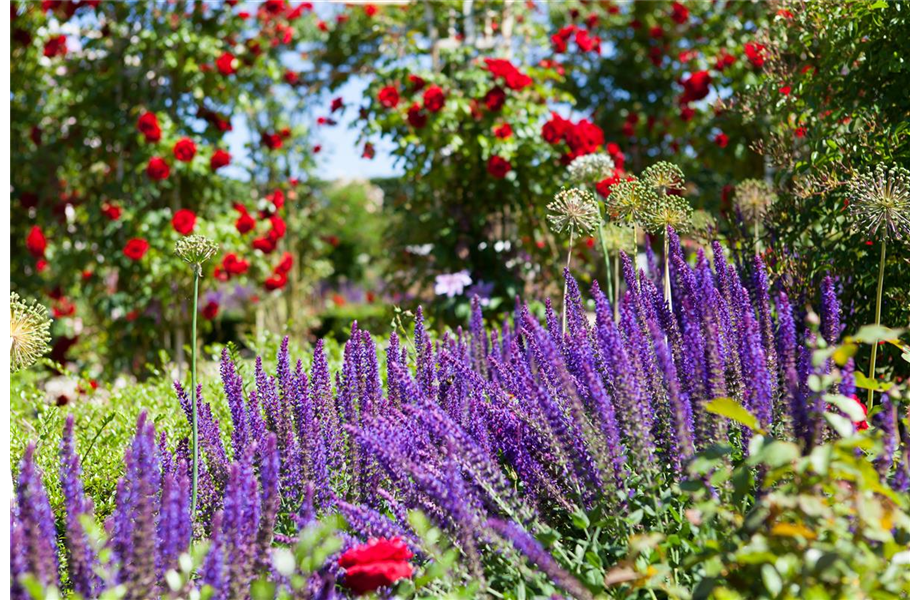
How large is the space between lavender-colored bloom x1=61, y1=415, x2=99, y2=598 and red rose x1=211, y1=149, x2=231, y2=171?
4.02 m

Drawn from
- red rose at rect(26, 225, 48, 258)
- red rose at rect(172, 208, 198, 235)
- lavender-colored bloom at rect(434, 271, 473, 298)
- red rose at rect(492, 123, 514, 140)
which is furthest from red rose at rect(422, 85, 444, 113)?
red rose at rect(26, 225, 48, 258)

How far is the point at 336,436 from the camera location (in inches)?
69.2

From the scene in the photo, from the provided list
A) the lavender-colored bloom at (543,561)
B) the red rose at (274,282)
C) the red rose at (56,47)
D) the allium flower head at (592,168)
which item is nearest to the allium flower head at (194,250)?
the lavender-colored bloom at (543,561)

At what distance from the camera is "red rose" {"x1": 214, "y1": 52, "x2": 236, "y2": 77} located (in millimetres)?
5055

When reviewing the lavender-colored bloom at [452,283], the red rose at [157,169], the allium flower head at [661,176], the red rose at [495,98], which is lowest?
the lavender-colored bloom at [452,283]

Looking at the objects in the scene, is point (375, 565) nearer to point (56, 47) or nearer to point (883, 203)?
point (883, 203)

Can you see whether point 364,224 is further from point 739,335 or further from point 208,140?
point 739,335

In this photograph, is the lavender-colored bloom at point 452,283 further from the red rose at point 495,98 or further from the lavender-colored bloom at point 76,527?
the lavender-colored bloom at point 76,527

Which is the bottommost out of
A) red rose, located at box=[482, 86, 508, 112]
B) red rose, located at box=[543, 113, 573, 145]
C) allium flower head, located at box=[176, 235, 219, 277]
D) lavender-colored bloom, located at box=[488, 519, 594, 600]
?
lavender-colored bloom, located at box=[488, 519, 594, 600]

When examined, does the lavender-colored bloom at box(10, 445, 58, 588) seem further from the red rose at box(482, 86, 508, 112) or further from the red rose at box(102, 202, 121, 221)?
the red rose at box(102, 202, 121, 221)

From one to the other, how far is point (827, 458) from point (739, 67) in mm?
4950

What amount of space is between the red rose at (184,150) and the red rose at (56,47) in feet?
3.86

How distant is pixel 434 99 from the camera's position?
419cm

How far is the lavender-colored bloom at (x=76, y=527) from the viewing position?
1150 mm
